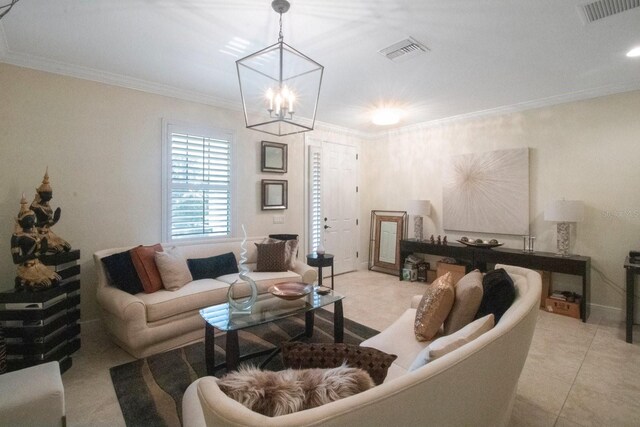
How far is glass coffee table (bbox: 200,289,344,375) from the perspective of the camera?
7.02ft

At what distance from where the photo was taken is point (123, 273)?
2832mm

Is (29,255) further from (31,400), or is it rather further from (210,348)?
(210,348)

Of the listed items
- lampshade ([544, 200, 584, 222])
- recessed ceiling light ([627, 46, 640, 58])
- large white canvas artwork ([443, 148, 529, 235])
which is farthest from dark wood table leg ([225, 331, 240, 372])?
recessed ceiling light ([627, 46, 640, 58])

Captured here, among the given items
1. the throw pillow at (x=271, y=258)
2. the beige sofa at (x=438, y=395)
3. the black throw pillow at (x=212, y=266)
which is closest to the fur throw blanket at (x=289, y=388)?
the beige sofa at (x=438, y=395)

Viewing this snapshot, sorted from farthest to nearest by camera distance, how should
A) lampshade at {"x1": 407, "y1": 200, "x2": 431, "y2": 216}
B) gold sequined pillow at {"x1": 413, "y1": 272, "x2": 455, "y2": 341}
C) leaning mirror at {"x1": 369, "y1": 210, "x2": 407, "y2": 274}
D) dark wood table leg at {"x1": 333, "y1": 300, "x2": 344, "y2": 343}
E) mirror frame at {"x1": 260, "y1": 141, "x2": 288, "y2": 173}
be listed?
leaning mirror at {"x1": 369, "y1": 210, "x2": 407, "y2": 274} < lampshade at {"x1": 407, "y1": 200, "x2": 431, "y2": 216} < mirror frame at {"x1": 260, "y1": 141, "x2": 288, "y2": 173} < dark wood table leg at {"x1": 333, "y1": 300, "x2": 344, "y2": 343} < gold sequined pillow at {"x1": 413, "y1": 272, "x2": 455, "y2": 341}

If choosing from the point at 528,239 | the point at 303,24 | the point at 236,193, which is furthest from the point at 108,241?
the point at 528,239

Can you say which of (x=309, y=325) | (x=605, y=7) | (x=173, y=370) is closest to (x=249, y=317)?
(x=173, y=370)

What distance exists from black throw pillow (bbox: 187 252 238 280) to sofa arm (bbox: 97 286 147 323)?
2.54ft

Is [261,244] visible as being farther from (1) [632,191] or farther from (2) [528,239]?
(1) [632,191]

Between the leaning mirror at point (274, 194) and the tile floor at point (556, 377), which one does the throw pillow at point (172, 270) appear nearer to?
the tile floor at point (556, 377)

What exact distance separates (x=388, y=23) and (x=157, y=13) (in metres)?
1.72

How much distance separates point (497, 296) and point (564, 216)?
2.58 meters

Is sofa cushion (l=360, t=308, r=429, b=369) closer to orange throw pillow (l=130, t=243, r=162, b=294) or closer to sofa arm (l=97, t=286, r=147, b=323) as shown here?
sofa arm (l=97, t=286, r=147, b=323)

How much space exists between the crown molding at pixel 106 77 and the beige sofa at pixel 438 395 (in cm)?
339
